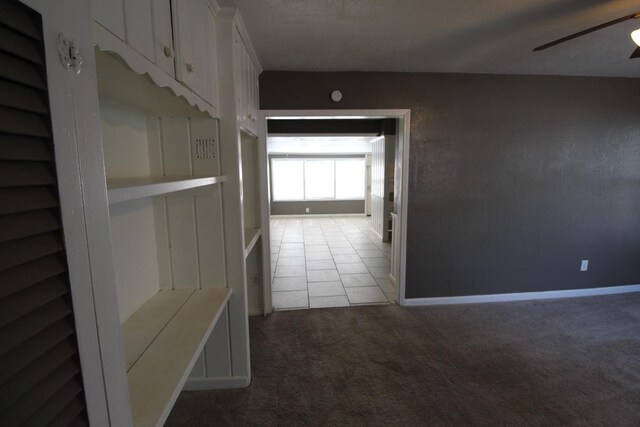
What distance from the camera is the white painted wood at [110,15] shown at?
0.70 metres

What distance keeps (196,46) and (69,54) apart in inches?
38.1

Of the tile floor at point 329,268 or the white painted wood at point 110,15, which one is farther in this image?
the tile floor at point 329,268

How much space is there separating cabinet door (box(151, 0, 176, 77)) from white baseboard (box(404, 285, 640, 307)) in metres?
2.94

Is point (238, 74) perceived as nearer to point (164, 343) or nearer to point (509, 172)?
point (164, 343)

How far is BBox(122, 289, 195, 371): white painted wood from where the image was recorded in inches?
48.7

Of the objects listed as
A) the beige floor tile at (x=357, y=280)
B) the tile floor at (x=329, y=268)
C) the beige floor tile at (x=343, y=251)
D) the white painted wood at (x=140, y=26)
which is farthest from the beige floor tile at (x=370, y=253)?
the white painted wood at (x=140, y=26)

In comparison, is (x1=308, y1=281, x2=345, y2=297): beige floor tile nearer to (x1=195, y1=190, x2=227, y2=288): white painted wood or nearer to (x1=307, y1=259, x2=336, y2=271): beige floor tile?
(x1=307, y1=259, x2=336, y2=271): beige floor tile

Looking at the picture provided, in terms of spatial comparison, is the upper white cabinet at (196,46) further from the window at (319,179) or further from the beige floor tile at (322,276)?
the window at (319,179)

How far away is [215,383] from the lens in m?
2.01

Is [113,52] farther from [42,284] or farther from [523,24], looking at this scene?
[523,24]

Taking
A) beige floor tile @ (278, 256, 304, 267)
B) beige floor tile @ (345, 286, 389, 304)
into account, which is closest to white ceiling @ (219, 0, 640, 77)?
beige floor tile @ (345, 286, 389, 304)

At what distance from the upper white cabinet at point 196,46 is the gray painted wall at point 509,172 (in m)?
1.23

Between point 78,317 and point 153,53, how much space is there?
2.68 feet

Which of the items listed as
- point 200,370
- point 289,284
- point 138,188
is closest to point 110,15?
point 138,188
